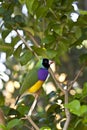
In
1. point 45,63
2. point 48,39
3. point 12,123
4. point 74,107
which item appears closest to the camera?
point 74,107

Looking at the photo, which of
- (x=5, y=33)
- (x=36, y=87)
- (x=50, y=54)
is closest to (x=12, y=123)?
(x=36, y=87)

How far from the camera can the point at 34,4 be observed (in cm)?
106

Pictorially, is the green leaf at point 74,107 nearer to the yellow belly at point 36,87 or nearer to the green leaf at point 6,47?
the yellow belly at point 36,87

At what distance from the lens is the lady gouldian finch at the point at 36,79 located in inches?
40.6

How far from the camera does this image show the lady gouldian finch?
103 centimetres

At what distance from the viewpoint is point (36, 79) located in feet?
3.40

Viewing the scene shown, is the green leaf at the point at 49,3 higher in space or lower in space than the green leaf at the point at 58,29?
higher

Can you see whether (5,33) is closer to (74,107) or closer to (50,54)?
(50,54)

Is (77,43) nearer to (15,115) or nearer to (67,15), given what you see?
(67,15)

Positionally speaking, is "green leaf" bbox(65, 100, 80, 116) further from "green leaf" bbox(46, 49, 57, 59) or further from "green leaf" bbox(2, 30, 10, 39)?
"green leaf" bbox(2, 30, 10, 39)

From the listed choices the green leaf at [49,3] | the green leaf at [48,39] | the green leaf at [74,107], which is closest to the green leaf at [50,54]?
the green leaf at [48,39]

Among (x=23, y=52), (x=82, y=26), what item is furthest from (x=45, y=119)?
(x=82, y=26)

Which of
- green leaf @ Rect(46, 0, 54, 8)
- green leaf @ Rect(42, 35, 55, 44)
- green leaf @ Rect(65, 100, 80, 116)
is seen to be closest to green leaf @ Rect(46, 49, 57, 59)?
green leaf @ Rect(42, 35, 55, 44)

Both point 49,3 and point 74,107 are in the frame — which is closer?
point 74,107
